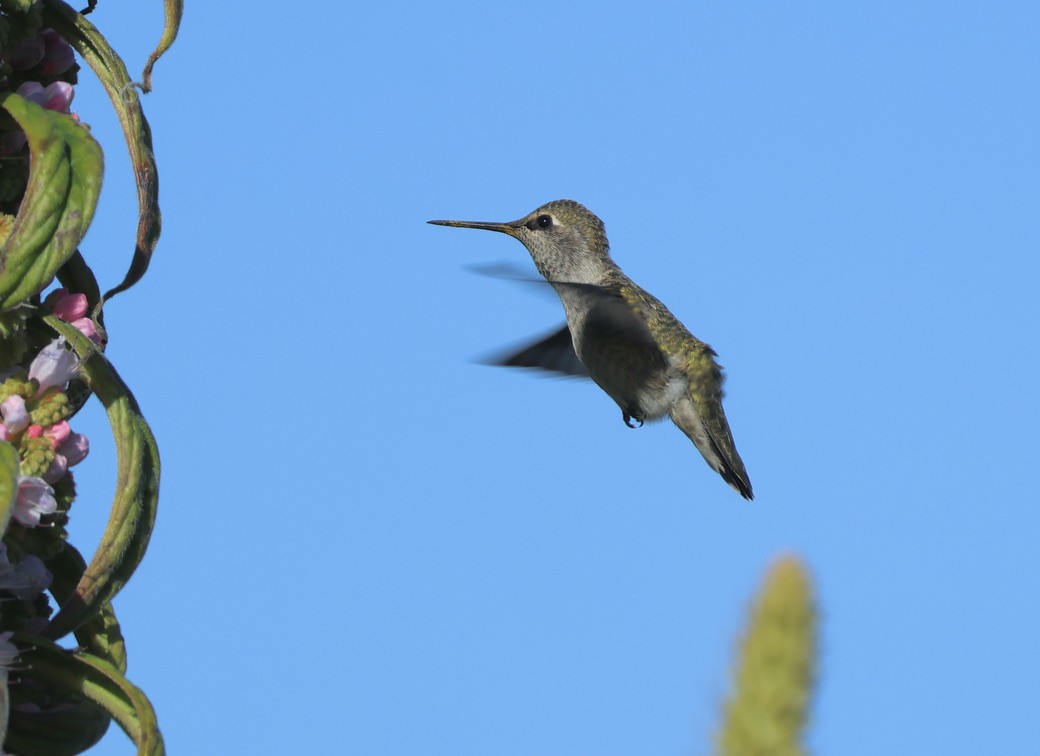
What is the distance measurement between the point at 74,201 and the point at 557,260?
420cm

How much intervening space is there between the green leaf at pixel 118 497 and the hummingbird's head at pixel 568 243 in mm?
3856

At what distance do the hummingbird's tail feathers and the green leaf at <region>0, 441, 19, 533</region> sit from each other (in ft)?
13.2

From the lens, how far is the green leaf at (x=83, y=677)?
10.5ft

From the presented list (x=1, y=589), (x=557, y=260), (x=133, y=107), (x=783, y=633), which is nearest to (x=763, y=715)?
(x=783, y=633)

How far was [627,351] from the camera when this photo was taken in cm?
630

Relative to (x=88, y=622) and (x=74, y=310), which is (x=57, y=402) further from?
(x=88, y=622)

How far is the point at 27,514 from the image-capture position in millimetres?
3105

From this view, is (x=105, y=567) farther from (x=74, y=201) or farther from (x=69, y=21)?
(x=69, y=21)

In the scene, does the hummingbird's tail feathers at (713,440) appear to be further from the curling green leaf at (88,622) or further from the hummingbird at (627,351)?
the curling green leaf at (88,622)

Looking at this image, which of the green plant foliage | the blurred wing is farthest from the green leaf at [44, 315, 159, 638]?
the blurred wing

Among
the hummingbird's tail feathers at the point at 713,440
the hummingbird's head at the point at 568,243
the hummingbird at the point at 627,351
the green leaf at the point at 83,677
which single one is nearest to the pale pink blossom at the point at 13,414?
the green leaf at the point at 83,677

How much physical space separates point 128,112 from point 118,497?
111 centimetres

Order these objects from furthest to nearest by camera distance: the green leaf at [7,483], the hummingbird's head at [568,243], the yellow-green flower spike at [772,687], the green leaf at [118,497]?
the hummingbird's head at [568,243] → the green leaf at [118,497] → the green leaf at [7,483] → the yellow-green flower spike at [772,687]

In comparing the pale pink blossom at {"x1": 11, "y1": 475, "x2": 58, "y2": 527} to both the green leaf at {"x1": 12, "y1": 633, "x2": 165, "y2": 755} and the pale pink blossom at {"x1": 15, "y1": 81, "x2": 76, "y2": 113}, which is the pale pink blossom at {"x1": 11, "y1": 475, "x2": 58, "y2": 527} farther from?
the pale pink blossom at {"x1": 15, "y1": 81, "x2": 76, "y2": 113}
